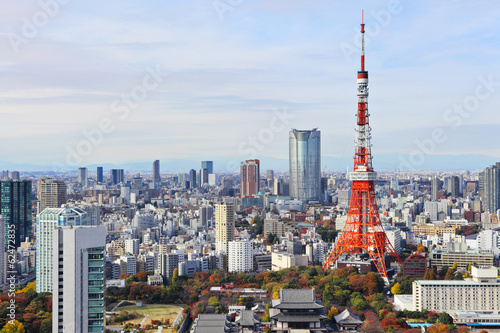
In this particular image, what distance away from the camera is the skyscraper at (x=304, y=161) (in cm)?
4303

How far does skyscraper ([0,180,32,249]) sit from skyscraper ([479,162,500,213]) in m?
22.4

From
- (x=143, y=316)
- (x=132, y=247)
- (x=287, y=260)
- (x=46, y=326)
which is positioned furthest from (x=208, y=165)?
(x=46, y=326)

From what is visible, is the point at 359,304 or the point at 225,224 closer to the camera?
the point at 359,304

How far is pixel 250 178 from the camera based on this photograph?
43.1m

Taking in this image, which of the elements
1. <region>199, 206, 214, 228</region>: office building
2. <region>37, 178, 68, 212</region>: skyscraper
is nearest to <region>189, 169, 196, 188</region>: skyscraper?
<region>199, 206, 214, 228</region>: office building

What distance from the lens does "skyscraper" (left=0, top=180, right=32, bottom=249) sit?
20578mm

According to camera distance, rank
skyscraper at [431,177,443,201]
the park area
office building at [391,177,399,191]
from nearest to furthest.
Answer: the park area
skyscraper at [431,177,443,201]
office building at [391,177,399,191]

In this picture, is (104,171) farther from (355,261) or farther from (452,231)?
(355,261)

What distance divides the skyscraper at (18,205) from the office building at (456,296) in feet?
44.8

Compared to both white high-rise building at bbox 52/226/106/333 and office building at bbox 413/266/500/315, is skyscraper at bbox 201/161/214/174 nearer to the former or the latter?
office building at bbox 413/266/500/315

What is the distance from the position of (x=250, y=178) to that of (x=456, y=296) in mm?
31389

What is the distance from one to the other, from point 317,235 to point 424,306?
33.1 feet

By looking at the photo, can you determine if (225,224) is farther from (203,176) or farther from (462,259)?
(203,176)

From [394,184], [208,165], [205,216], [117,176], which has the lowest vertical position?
[205,216]
